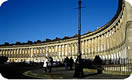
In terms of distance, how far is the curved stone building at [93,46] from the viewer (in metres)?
31.7

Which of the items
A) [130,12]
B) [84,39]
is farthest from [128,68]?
[84,39]

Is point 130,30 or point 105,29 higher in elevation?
point 105,29

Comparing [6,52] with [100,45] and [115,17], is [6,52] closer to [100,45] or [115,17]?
[100,45]

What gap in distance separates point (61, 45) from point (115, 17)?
48224 mm

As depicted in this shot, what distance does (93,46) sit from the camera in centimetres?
6631

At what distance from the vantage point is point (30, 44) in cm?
10588

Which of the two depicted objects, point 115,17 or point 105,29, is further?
point 105,29

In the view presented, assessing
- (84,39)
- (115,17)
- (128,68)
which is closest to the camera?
(128,68)

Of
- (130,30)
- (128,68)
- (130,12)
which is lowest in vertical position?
(128,68)

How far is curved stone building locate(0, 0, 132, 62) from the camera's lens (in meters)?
31.7

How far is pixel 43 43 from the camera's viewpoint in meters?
99.9

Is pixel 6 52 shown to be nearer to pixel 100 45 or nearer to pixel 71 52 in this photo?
pixel 71 52

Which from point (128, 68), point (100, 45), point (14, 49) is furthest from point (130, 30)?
point (14, 49)

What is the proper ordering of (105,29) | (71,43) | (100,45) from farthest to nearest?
(71,43), (100,45), (105,29)
